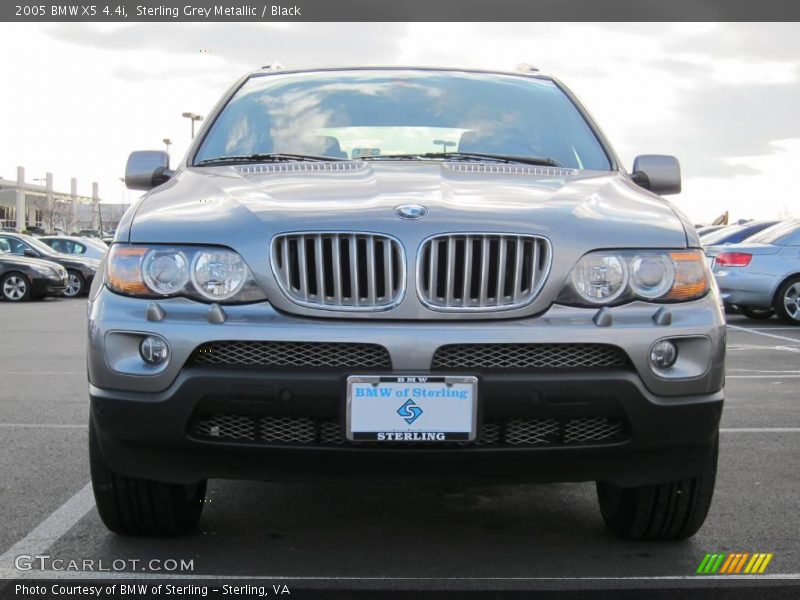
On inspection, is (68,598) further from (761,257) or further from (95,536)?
(761,257)

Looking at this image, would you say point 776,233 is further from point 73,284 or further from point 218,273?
point 73,284

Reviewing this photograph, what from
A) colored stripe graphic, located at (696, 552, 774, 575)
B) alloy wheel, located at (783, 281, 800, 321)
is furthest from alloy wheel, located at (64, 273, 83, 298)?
colored stripe graphic, located at (696, 552, 774, 575)

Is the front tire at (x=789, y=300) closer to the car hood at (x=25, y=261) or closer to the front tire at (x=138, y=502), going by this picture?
the front tire at (x=138, y=502)

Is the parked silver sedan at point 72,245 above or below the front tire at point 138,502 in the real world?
below

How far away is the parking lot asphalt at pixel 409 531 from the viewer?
329 cm

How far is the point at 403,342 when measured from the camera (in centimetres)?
294

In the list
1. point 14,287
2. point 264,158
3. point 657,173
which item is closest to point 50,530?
point 264,158

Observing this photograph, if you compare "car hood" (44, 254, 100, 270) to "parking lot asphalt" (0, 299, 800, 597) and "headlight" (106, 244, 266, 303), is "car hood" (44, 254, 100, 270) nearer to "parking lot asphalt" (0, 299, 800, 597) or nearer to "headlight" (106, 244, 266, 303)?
"parking lot asphalt" (0, 299, 800, 597)

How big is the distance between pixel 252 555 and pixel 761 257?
11.9m

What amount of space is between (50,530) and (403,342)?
64.3 inches

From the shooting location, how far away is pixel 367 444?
2980mm

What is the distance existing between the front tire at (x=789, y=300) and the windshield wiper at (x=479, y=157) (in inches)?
427

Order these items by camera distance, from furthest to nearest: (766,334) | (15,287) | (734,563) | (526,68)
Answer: (15,287) → (766,334) → (526,68) → (734,563)

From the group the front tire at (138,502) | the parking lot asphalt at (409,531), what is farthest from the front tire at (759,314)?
the front tire at (138,502)
